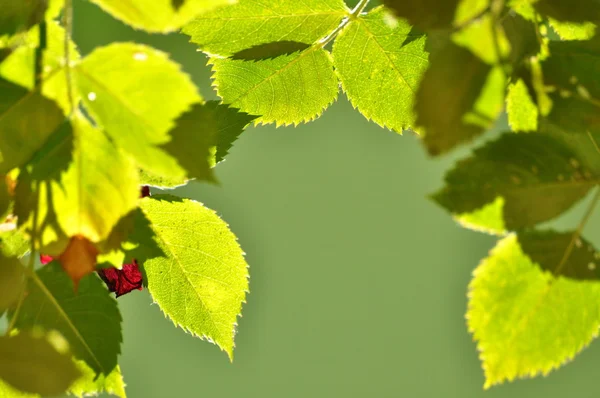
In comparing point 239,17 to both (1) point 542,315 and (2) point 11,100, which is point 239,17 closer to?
(2) point 11,100

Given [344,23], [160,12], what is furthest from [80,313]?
[344,23]

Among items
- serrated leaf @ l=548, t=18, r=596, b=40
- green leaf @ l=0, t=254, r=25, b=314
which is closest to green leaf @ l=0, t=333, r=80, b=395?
green leaf @ l=0, t=254, r=25, b=314

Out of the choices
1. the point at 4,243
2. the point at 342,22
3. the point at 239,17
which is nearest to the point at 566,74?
the point at 342,22

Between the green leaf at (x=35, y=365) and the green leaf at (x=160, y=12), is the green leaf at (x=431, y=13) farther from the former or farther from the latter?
the green leaf at (x=35, y=365)

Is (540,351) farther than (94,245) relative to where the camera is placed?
No

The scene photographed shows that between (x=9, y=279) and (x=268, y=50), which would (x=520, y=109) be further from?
(x=9, y=279)

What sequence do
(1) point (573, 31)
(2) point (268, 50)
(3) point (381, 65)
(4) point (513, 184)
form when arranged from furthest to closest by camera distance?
1. (3) point (381, 65)
2. (2) point (268, 50)
3. (1) point (573, 31)
4. (4) point (513, 184)
